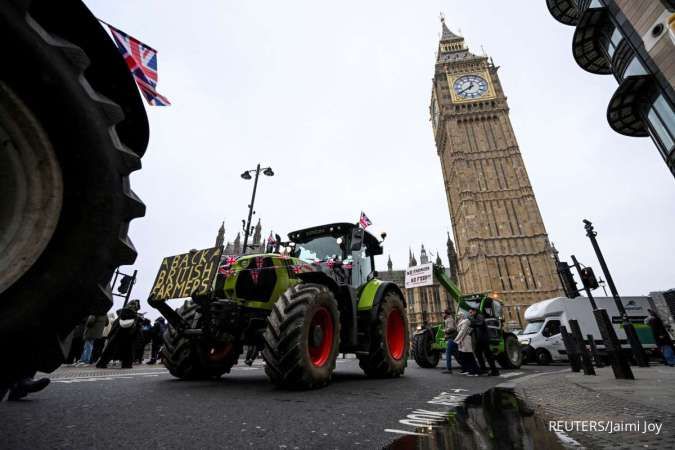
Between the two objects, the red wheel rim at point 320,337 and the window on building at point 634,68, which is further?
the window on building at point 634,68

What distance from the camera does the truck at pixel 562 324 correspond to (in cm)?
1479

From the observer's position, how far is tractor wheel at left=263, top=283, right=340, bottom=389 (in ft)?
10.8

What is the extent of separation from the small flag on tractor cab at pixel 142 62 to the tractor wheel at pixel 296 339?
332cm

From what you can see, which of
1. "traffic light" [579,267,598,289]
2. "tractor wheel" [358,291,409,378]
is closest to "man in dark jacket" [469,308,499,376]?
"tractor wheel" [358,291,409,378]

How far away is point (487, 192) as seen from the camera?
4766cm

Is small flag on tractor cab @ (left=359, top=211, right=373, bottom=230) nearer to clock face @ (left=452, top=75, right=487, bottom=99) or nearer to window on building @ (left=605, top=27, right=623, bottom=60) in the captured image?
window on building @ (left=605, top=27, right=623, bottom=60)

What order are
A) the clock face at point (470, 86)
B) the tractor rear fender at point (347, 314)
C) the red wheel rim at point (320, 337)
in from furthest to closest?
the clock face at point (470, 86), the tractor rear fender at point (347, 314), the red wheel rim at point (320, 337)

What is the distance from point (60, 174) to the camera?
1262 mm

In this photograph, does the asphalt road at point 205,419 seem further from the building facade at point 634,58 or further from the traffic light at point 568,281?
the building facade at point 634,58

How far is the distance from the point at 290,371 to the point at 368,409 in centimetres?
103

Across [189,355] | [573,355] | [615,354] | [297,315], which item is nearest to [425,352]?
[573,355]

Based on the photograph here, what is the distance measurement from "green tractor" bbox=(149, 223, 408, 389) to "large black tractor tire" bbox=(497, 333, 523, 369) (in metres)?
6.13

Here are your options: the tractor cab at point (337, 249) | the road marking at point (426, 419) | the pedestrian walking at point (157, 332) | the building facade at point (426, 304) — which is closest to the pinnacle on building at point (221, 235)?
the building facade at point (426, 304)

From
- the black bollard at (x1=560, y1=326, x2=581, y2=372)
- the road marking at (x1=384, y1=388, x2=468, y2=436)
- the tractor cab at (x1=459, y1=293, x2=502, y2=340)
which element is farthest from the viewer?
the tractor cab at (x1=459, y1=293, x2=502, y2=340)
